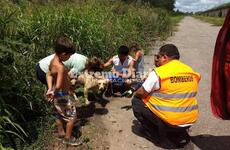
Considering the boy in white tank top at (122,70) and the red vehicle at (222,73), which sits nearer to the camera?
the red vehicle at (222,73)

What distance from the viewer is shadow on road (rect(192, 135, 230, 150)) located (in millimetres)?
5387

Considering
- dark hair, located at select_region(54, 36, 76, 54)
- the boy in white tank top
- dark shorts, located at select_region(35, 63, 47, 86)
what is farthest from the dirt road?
dark hair, located at select_region(54, 36, 76, 54)

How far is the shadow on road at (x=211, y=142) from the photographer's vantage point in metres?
5.39

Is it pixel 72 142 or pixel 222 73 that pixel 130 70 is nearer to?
pixel 72 142

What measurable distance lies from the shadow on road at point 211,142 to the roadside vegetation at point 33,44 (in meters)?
2.14

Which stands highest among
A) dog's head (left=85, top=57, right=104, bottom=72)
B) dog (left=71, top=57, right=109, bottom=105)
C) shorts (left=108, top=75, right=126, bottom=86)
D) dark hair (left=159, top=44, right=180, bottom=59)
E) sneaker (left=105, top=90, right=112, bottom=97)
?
dark hair (left=159, top=44, right=180, bottom=59)

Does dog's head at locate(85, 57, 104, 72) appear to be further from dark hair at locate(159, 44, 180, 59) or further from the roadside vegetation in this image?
dark hair at locate(159, 44, 180, 59)

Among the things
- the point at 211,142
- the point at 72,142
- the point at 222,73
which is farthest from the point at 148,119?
the point at 222,73

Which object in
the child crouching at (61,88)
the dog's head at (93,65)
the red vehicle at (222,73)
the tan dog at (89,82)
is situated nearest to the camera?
the red vehicle at (222,73)

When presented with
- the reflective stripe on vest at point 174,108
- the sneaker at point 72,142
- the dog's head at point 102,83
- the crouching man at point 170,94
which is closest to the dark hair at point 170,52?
Answer: the crouching man at point 170,94

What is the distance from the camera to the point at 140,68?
8.04 m

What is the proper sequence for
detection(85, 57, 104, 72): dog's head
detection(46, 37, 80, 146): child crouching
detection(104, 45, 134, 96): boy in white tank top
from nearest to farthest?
detection(46, 37, 80, 146): child crouching
detection(85, 57, 104, 72): dog's head
detection(104, 45, 134, 96): boy in white tank top

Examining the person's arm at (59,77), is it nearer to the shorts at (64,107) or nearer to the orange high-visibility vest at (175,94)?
the shorts at (64,107)

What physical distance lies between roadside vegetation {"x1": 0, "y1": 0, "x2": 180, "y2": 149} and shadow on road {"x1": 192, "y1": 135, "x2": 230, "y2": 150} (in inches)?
84.2
